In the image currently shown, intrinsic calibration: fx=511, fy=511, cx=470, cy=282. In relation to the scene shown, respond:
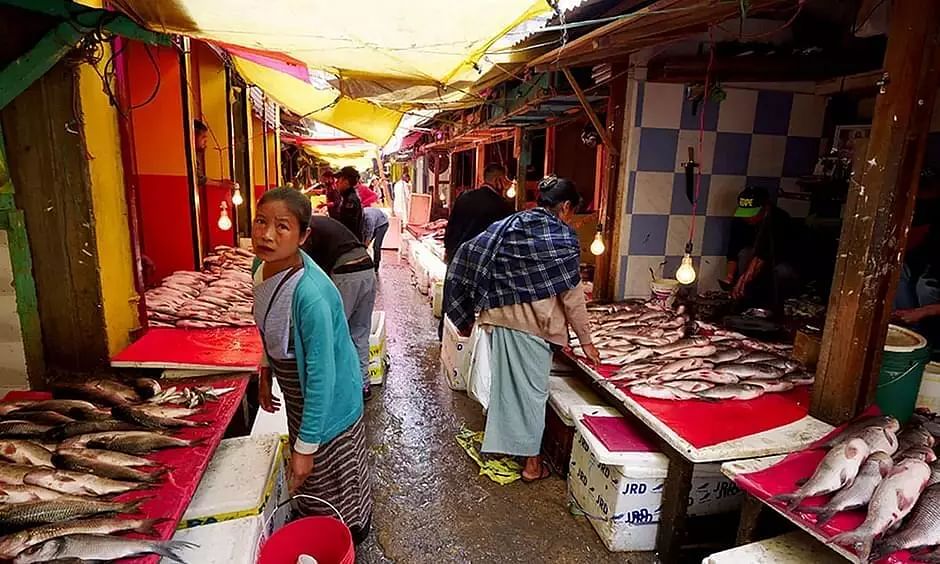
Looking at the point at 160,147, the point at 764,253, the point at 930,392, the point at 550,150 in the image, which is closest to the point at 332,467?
the point at 930,392

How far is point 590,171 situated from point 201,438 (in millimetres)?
7459

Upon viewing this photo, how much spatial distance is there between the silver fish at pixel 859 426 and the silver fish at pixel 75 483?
352cm

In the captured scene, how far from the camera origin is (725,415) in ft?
11.0

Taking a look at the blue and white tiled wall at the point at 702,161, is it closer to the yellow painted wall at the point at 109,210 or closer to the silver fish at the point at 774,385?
the silver fish at the point at 774,385

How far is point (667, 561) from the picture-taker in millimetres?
3201

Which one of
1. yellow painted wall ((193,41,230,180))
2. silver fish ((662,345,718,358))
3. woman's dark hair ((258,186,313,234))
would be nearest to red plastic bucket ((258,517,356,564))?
woman's dark hair ((258,186,313,234))

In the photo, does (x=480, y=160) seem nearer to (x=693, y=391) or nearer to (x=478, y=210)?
(x=478, y=210)

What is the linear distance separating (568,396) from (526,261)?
122cm

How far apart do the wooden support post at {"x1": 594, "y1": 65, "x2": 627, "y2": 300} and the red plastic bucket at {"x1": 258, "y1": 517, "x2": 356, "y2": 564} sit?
390cm

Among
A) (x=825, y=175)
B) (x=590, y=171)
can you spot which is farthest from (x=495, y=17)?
(x=590, y=171)

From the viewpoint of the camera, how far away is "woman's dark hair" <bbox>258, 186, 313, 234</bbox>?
253 centimetres

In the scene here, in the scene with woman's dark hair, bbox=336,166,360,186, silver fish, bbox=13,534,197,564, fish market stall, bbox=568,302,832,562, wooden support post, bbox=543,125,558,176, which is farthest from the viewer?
wooden support post, bbox=543,125,558,176

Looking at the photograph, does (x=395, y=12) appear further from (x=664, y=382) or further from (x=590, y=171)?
(x=590, y=171)

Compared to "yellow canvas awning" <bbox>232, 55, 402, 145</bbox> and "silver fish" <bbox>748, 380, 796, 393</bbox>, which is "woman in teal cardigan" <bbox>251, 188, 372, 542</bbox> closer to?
"silver fish" <bbox>748, 380, 796, 393</bbox>
